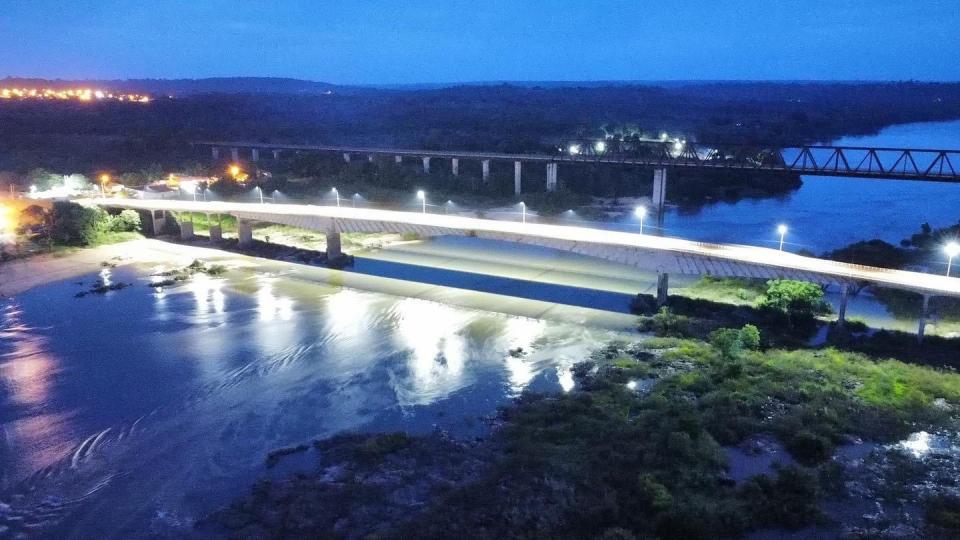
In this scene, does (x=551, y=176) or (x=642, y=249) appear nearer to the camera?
(x=642, y=249)

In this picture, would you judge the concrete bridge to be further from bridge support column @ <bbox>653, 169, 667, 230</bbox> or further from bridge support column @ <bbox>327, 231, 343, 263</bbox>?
bridge support column @ <bbox>327, 231, 343, 263</bbox>

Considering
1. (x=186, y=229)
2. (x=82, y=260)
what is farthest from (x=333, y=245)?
(x=82, y=260)

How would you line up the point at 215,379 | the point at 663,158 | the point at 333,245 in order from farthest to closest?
the point at 663,158, the point at 333,245, the point at 215,379

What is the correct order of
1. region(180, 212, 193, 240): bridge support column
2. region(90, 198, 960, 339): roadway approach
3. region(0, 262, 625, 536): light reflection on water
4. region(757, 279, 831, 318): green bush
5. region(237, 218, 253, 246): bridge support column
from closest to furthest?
region(0, 262, 625, 536): light reflection on water → region(90, 198, 960, 339): roadway approach → region(757, 279, 831, 318): green bush → region(237, 218, 253, 246): bridge support column → region(180, 212, 193, 240): bridge support column

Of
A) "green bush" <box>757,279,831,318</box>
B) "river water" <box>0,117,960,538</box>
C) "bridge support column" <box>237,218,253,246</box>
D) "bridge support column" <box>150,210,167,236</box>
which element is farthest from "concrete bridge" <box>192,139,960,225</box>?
"bridge support column" <box>150,210,167,236</box>

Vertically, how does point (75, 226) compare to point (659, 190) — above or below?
below

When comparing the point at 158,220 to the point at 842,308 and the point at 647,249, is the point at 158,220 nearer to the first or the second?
the point at 647,249

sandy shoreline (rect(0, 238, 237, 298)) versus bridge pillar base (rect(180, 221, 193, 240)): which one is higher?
bridge pillar base (rect(180, 221, 193, 240))
